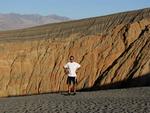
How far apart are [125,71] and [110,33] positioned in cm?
913

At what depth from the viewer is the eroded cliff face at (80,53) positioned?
4019 cm

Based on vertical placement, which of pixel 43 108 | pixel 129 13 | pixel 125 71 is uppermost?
pixel 129 13

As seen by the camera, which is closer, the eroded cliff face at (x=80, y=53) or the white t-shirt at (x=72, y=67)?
the white t-shirt at (x=72, y=67)

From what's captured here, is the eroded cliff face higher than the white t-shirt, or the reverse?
the eroded cliff face

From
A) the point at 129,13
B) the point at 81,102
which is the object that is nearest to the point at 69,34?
the point at 129,13

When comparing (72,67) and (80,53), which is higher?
(80,53)

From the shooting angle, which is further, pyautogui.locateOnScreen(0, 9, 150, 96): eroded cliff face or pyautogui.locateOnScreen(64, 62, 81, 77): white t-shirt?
pyautogui.locateOnScreen(0, 9, 150, 96): eroded cliff face

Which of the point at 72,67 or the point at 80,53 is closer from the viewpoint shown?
the point at 72,67

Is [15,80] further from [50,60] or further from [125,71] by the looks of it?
[125,71]

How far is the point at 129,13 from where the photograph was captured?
5000 centimetres

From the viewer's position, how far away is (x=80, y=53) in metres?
47.9

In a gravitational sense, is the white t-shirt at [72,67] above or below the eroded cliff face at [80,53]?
below

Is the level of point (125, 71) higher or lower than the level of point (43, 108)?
higher

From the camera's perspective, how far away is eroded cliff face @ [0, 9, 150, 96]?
40.2 m
